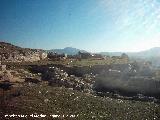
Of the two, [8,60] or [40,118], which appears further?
[8,60]

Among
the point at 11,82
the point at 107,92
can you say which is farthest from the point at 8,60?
the point at 107,92

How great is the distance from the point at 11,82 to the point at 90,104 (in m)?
19.7

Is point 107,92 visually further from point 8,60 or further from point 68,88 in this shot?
point 8,60

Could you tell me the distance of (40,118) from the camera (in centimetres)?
3572

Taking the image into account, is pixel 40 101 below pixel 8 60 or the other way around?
below

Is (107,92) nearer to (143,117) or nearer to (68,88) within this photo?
(68,88)

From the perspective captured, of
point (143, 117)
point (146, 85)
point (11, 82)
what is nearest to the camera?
point (143, 117)

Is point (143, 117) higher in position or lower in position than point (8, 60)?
lower

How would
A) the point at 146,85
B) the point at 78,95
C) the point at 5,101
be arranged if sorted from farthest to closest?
the point at 146,85 < the point at 78,95 < the point at 5,101

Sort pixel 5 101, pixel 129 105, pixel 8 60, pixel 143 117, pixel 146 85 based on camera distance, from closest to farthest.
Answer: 1. pixel 143 117
2. pixel 5 101
3. pixel 129 105
4. pixel 146 85
5. pixel 8 60

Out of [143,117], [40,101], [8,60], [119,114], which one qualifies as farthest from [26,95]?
[8,60]

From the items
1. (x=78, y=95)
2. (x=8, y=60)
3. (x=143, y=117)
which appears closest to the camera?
(x=143, y=117)

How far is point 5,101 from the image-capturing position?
4416cm

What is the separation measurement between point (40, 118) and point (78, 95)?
707 inches
